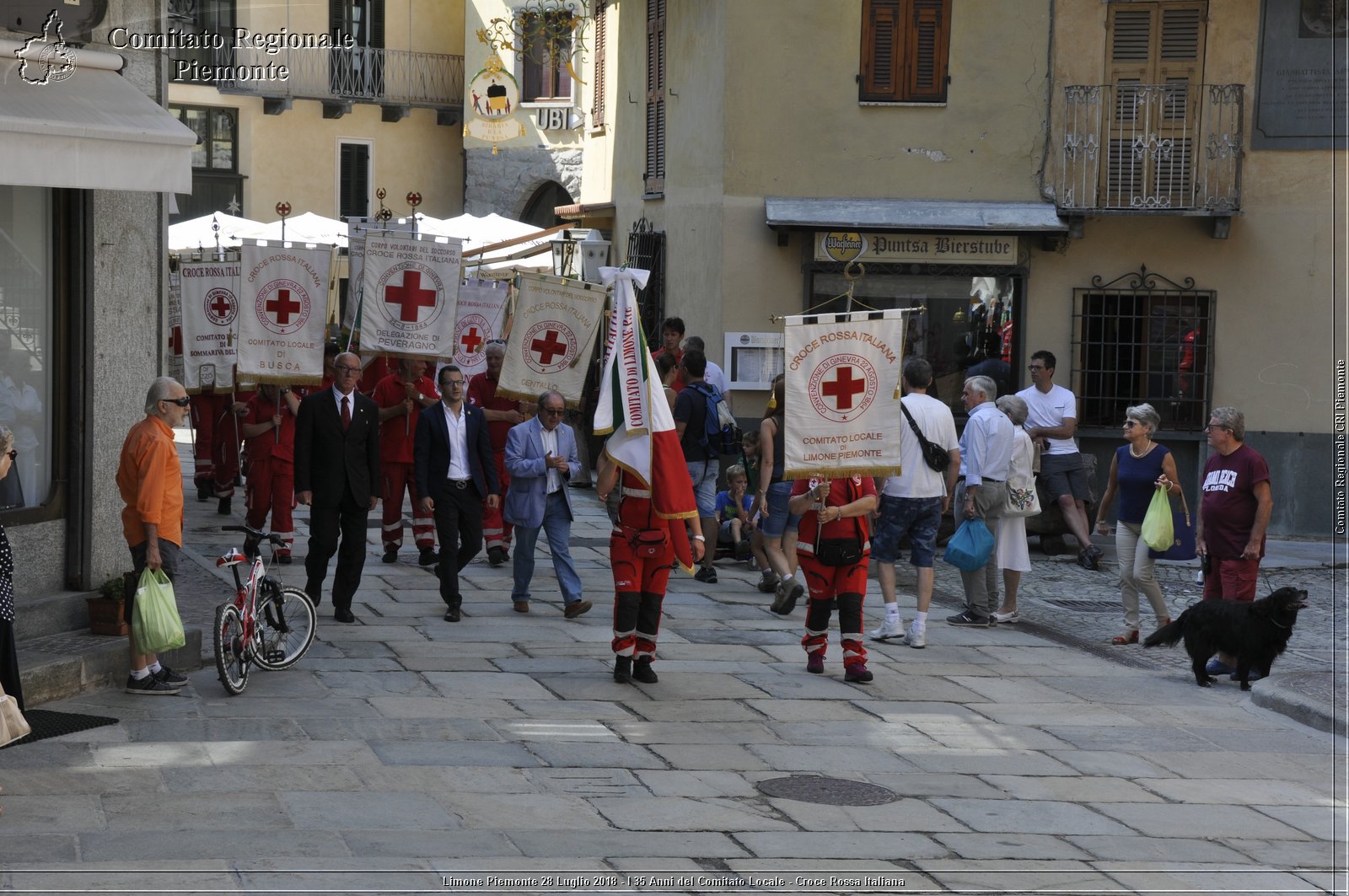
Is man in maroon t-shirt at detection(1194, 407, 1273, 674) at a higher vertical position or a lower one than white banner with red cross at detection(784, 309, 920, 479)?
lower

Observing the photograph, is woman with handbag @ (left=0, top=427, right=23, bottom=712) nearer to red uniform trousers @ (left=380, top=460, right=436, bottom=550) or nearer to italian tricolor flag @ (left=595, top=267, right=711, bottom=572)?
italian tricolor flag @ (left=595, top=267, right=711, bottom=572)

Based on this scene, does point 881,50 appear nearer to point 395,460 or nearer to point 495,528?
point 495,528

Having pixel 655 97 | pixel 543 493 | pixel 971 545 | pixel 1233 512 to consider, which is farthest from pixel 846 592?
pixel 655 97

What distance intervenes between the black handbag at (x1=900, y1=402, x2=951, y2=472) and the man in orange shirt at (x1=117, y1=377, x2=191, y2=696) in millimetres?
4999

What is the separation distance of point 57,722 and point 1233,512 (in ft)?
24.5

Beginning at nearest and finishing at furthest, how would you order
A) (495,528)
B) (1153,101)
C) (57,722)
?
1. (57,722)
2. (495,528)
3. (1153,101)

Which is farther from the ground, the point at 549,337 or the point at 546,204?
the point at 546,204

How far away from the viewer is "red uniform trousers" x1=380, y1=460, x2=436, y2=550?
1444 cm

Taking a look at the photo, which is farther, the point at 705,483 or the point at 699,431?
the point at 705,483

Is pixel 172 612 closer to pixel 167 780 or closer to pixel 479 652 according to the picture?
pixel 167 780

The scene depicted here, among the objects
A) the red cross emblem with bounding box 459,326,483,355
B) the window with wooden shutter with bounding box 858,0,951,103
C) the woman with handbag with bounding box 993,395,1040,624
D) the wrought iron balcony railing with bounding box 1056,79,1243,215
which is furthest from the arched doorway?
the woman with handbag with bounding box 993,395,1040,624

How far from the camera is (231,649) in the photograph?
945 centimetres

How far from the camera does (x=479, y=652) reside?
11.0 metres

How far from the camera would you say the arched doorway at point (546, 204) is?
29938 millimetres
